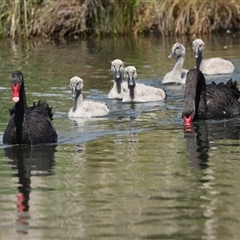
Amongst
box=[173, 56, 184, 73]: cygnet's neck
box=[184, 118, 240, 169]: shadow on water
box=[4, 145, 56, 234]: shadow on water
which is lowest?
box=[184, 118, 240, 169]: shadow on water

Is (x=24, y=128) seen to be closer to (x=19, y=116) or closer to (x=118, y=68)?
(x=19, y=116)

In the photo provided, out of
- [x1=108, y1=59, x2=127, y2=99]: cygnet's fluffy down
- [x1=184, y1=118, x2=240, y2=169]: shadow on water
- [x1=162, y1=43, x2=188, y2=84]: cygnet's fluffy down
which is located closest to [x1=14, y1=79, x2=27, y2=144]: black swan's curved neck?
[x1=184, y1=118, x2=240, y2=169]: shadow on water

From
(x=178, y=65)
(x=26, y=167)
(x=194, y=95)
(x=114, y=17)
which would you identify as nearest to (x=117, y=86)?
(x=178, y=65)

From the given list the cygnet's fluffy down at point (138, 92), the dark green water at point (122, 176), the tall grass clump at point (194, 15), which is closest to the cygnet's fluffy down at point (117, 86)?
the dark green water at point (122, 176)

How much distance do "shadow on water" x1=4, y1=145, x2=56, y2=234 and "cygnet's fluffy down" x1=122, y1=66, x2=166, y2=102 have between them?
4203 mm

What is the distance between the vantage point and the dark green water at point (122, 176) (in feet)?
26.6

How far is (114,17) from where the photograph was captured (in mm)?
26172

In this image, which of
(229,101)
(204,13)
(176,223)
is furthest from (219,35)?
(176,223)

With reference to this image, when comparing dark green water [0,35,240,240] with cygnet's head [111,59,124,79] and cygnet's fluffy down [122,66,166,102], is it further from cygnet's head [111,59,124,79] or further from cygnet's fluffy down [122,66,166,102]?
cygnet's head [111,59,124,79]

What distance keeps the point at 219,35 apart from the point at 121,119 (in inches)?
472

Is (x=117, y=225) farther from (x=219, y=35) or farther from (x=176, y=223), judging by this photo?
(x=219, y=35)

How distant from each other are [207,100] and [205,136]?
5.50 feet

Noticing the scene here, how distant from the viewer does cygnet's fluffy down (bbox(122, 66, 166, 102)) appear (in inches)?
633

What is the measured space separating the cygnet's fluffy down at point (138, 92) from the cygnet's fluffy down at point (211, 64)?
284 cm
